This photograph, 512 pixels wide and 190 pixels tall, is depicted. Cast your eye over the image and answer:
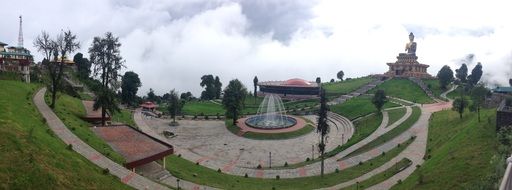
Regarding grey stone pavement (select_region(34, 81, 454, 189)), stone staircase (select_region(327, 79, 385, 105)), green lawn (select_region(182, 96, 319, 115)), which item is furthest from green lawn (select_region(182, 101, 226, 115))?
stone staircase (select_region(327, 79, 385, 105))

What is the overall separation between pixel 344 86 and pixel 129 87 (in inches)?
2318

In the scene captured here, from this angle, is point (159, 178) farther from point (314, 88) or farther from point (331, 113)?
point (314, 88)

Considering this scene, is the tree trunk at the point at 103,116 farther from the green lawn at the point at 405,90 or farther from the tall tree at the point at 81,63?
the green lawn at the point at 405,90

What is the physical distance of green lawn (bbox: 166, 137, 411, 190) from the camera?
41.2 meters

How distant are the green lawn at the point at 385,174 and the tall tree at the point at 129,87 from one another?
6448 centimetres

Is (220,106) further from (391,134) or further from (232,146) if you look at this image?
(391,134)

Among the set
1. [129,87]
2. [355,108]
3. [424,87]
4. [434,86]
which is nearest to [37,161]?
[355,108]

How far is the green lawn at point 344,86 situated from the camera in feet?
361

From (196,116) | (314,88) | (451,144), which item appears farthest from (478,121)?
(314,88)

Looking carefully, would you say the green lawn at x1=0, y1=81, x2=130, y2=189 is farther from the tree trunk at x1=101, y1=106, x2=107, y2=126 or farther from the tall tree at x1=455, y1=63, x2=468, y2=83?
the tall tree at x1=455, y1=63, x2=468, y2=83

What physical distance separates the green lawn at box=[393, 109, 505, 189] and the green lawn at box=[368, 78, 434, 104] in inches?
1763

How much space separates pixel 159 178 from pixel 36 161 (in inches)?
522

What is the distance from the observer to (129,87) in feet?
308

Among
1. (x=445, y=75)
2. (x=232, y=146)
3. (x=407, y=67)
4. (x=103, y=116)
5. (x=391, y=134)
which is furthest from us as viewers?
(x=407, y=67)
